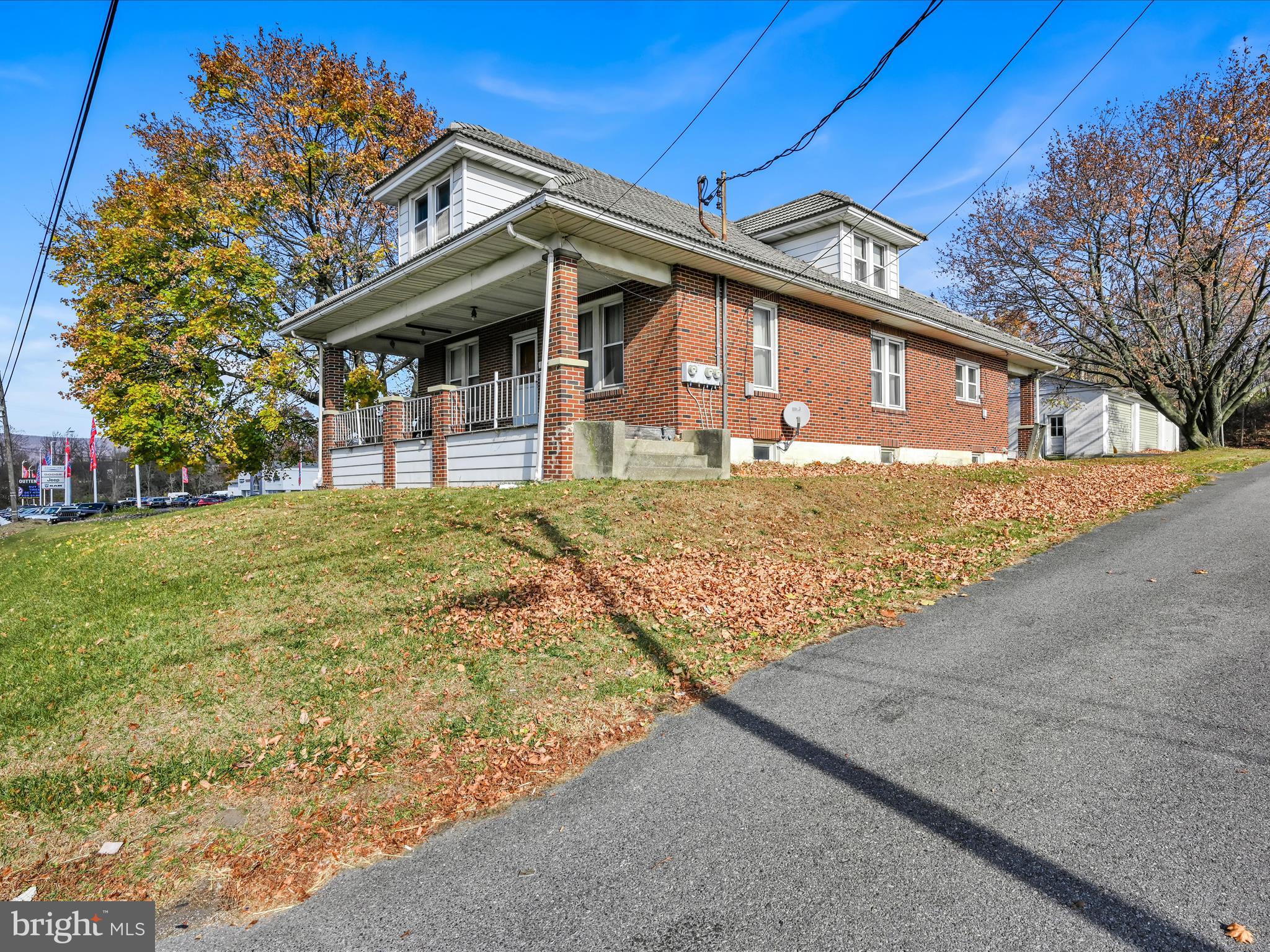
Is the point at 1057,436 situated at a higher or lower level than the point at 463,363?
lower

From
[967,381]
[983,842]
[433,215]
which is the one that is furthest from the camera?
[967,381]

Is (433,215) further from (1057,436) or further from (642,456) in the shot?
(1057,436)

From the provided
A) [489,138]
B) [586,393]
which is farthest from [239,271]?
[586,393]

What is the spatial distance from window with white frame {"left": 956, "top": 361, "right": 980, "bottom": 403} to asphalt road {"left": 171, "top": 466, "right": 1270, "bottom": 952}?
15.4 metres

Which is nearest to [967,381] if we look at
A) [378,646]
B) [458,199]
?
[458,199]

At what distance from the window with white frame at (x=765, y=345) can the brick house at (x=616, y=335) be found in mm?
44

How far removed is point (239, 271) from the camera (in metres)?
19.9

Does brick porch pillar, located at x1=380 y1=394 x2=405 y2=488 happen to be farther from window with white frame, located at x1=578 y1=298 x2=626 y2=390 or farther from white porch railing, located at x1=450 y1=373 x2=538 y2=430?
window with white frame, located at x1=578 y1=298 x2=626 y2=390

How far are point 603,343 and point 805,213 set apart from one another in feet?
23.7

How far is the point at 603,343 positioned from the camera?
13562 millimetres

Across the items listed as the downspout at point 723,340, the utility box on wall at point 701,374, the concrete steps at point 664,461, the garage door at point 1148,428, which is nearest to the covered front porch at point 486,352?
the concrete steps at point 664,461

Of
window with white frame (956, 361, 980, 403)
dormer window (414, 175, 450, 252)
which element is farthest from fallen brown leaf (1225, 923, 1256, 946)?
window with white frame (956, 361, 980, 403)

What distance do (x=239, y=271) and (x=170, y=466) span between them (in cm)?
582

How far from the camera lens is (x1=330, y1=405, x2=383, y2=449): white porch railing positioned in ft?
50.2
